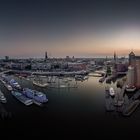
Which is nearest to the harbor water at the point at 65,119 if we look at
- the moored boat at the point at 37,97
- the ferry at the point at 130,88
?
the moored boat at the point at 37,97

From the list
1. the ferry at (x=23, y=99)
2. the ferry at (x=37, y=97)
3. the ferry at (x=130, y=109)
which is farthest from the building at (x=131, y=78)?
the ferry at (x=23, y=99)

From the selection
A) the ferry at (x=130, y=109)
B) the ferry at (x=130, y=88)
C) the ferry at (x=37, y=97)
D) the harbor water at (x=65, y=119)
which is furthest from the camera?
the ferry at (x=130, y=88)

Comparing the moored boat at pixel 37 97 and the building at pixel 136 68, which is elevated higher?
the building at pixel 136 68

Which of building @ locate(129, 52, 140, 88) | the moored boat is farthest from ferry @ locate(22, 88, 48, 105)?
building @ locate(129, 52, 140, 88)

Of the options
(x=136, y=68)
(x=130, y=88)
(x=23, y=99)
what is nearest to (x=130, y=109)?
(x=130, y=88)

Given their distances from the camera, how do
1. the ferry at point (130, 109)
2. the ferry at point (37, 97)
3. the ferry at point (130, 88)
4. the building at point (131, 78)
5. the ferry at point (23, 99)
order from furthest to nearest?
1. the building at point (131, 78)
2. the ferry at point (130, 88)
3. the ferry at point (37, 97)
4. the ferry at point (23, 99)
5. the ferry at point (130, 109)

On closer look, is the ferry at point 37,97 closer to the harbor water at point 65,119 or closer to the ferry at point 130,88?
the harbor water at point 65,119

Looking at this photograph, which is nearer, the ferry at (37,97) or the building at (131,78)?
the ferry at (37,97)

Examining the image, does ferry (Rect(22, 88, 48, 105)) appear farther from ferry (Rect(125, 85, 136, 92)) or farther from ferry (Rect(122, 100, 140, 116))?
ferry (Rect(125, 85, 136, 92))

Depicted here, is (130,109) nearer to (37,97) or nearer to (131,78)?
(37,97)

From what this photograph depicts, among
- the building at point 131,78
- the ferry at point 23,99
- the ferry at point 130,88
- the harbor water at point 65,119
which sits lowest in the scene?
the harbor water at point 65,119

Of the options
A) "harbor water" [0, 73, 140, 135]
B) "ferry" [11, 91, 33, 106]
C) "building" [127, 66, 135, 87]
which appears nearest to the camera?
"harbor water" [0, 73, 140, 135]

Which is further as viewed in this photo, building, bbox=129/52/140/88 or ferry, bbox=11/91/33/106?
building, bbox=129/52/140/88
